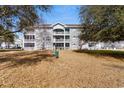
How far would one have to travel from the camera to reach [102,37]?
6.00 meters

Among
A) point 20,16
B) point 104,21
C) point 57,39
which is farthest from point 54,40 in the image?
point 20,16

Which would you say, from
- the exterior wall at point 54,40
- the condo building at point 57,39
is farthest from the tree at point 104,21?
the condo building at point 57,39

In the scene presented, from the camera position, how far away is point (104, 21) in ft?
18.5

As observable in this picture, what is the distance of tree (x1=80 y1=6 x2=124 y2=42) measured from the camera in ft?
16.4

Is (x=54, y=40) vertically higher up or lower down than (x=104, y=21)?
lower down

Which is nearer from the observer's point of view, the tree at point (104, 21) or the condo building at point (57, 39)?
the tree at point (104, 21)

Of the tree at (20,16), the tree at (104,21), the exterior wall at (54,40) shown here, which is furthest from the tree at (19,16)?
the exterior wall at (54,40)

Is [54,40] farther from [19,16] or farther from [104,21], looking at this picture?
[19,16]

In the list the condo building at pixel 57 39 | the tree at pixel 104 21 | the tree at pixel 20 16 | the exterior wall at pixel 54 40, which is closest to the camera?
the tree at pixel 20 16

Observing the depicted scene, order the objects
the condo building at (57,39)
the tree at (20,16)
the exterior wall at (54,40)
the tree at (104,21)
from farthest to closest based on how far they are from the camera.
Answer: the condo building at (57,39) < the exterior wall at (54,40) < the tree at (104,21) < the tree at (20,16)

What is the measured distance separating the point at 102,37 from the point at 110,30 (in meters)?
0.46

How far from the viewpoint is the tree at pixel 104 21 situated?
4.99 meters

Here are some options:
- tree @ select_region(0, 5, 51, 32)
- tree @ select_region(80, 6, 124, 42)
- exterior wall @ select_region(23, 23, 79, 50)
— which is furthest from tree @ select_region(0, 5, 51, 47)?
exterior wall @ select_region(23, 23, 79, 50)

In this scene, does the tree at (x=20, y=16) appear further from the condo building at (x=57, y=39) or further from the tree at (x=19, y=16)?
the condo building at (x=57, y=39)
